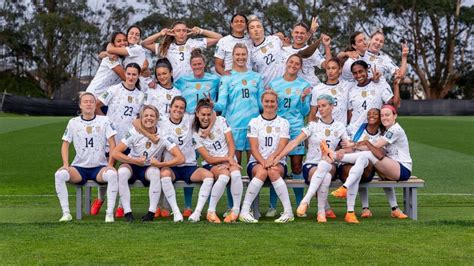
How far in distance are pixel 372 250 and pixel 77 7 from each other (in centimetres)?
5541

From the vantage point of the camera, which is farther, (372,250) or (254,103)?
(254,103)

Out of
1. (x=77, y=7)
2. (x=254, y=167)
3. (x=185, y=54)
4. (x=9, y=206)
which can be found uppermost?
(x=77, y=7)

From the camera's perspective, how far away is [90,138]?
8508mm

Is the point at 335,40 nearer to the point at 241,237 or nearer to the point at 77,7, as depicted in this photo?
the point at 77,7

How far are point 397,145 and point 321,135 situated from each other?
0.78m

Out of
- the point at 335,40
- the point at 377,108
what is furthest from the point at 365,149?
the point at 335,40

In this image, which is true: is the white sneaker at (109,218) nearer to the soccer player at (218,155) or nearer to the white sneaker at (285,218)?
the soccer player at (218,155)

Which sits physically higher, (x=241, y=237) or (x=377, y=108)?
(x=377, y=108)

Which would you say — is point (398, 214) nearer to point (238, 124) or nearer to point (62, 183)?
point (238, 124)

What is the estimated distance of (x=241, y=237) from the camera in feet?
22.5

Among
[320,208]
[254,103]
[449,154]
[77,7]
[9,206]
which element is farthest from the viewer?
[77,7]

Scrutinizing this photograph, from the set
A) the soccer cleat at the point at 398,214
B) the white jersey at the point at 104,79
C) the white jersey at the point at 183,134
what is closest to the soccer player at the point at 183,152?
the white jersey at the point at 183,134

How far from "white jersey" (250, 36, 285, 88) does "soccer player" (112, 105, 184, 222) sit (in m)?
1.51

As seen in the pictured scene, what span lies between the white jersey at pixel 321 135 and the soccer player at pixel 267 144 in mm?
240
